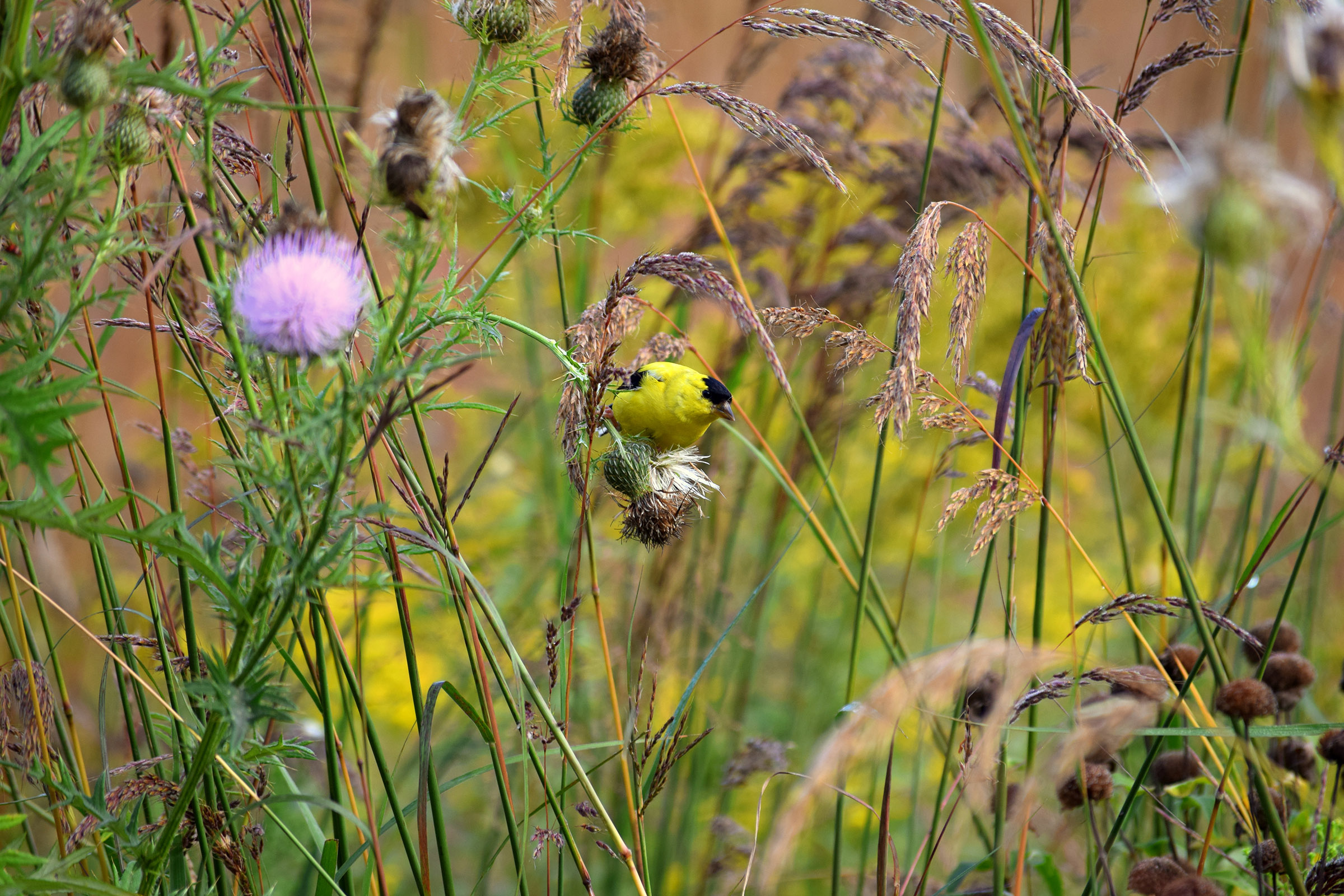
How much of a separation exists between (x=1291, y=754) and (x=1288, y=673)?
0.20m

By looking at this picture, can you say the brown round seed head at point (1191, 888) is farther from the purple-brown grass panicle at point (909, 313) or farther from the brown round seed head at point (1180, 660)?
the purple-brown grass panicle at point (909, 313)

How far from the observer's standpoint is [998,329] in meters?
3.63

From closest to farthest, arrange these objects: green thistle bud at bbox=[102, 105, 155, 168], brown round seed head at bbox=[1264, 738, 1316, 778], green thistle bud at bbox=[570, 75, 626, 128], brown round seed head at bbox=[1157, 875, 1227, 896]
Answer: green thistle bud at bbox=[102, 105, 155, 168] < brown round seed head at bbox=[1157, 875, 1227, 896] < green thistle bud at bbox=[570, 75, 626, 128] < brown round seed head at bbox=[1264, 738, 1316, 778]

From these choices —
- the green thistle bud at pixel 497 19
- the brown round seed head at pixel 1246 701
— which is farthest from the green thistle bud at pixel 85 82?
the brown round seed head at pixel 1246 701

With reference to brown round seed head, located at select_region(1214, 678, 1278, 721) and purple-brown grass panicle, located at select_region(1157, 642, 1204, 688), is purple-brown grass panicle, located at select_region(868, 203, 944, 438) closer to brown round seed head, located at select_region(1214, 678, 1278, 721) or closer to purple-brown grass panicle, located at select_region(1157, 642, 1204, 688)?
brown round seed head, located at select_region(1214, 678, 1278, 721)

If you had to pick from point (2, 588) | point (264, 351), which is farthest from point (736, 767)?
point (2, 588)

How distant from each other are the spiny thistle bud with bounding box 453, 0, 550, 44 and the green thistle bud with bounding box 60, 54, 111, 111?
50cm

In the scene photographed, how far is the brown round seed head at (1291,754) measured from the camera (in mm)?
1361

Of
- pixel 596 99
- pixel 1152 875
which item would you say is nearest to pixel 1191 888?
pixel 1152 875

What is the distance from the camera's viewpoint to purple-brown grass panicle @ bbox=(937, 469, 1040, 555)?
40.4 inches

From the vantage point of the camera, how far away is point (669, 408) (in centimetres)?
153

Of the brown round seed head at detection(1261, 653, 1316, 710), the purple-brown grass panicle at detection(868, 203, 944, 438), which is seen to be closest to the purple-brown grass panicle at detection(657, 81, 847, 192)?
the purple-brown grass panicle at detection(868, 203, 944, 438)

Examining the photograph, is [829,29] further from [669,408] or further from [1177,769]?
[1177,769]

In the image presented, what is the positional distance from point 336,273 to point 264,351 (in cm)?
8
